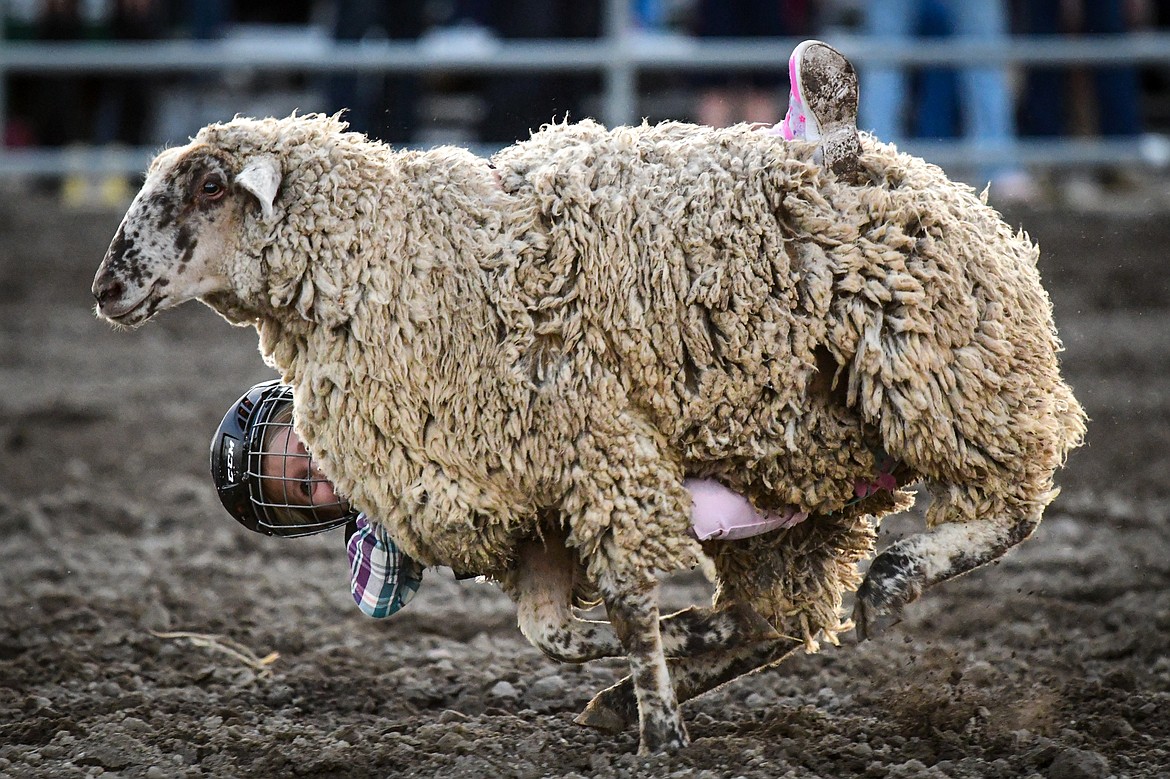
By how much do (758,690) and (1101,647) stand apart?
1.00 metres

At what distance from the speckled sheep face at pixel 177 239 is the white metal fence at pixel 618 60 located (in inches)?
271

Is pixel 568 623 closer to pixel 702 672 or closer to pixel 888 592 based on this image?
pixel 702 672

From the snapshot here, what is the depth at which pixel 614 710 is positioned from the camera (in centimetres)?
354

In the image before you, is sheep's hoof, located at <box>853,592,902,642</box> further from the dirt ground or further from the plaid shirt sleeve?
the plaid shirt sleeve

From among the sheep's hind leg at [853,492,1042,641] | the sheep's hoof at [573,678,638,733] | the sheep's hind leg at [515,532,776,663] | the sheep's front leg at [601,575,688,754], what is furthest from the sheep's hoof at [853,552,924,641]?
the sheep's hoof at [573,678,638,733]

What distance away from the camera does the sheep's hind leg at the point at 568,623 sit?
10.8 ft

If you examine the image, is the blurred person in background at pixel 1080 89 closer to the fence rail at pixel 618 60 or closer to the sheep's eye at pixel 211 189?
the fence rail at pixel 618 60

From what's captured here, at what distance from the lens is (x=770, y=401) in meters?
3.13

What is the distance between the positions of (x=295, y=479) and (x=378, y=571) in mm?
293

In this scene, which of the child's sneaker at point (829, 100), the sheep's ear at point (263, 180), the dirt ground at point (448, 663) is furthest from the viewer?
the dirt ground at point (448, 663)

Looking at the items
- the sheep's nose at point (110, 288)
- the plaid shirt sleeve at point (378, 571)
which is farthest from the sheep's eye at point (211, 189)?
the plaid shirt sleeve at point (378, 571)

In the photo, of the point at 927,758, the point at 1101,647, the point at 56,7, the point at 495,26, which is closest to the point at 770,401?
the point at 927,758

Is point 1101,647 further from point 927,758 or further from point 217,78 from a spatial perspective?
point 217,78

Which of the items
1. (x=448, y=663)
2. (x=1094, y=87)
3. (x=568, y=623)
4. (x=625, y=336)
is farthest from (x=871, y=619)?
(x=1094, y=87)
